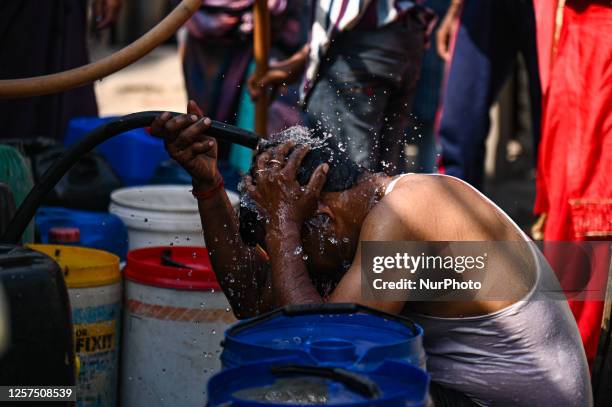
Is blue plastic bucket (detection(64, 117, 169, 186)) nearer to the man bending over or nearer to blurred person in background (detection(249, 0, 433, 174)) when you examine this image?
blurred person in background (detection(249, 0, 433, 174))

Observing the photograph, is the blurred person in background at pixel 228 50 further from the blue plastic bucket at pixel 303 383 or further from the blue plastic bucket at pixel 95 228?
the blue plastic bucket at pixel 303 383

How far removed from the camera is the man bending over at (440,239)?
2.65 m

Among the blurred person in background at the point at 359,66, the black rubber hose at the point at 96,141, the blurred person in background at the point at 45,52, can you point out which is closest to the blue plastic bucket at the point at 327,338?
the black rubber hose at the point at 96,141

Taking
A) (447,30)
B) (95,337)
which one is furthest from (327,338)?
(447,30)

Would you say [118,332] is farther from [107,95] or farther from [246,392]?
[107,95]

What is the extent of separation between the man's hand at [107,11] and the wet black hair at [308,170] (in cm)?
260

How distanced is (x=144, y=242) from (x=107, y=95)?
666 centimetres

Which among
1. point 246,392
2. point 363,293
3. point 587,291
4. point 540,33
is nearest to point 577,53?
point 540,33

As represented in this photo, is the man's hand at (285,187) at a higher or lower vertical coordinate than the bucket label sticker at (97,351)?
higher

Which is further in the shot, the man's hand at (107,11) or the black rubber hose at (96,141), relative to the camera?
the man's hand at (107,11)

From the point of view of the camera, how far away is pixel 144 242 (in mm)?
4039

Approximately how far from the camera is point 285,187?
2689mm

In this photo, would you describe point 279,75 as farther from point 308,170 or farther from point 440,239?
point 440,239

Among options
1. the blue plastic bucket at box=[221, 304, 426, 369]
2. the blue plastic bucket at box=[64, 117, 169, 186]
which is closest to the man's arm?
the blue plastic bucket at box=[221, 304, 426, 369]
